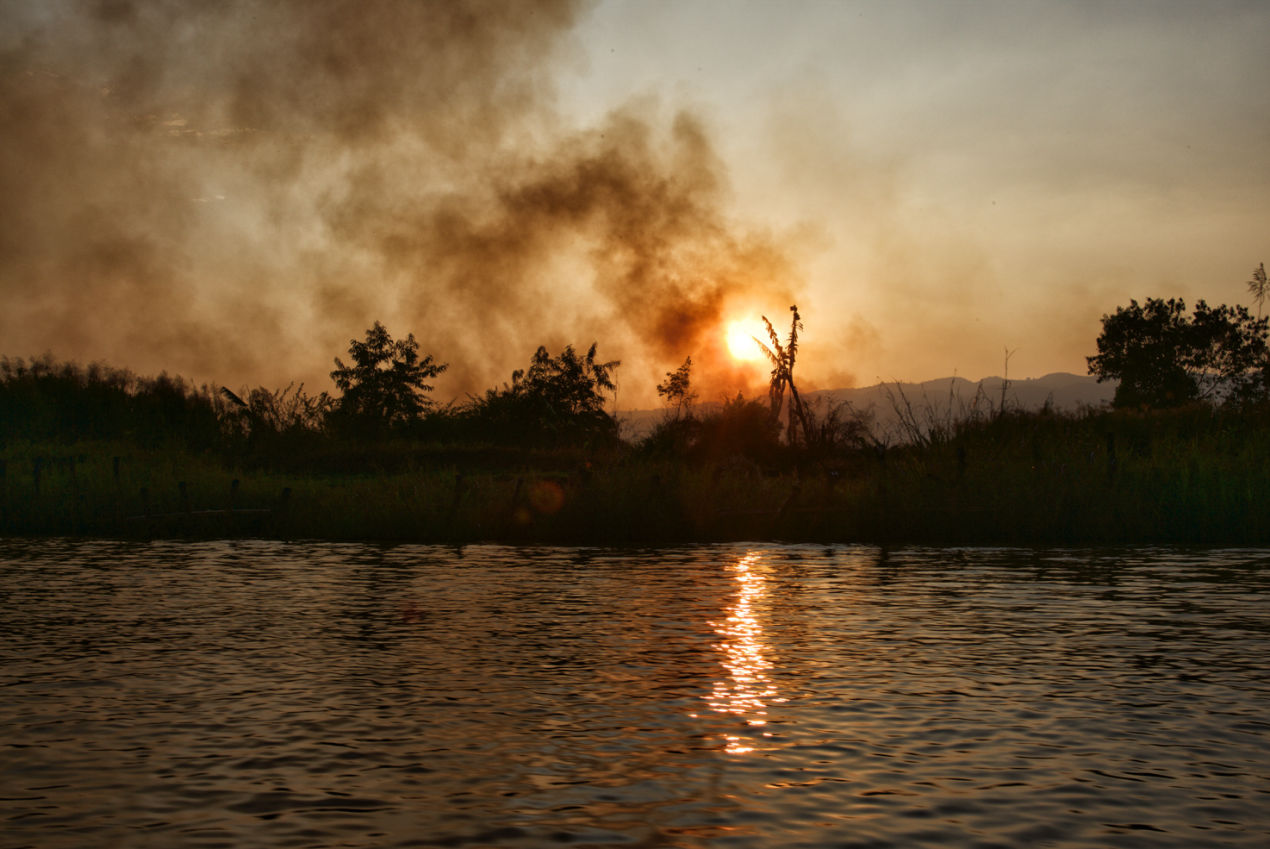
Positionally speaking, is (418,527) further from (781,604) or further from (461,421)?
(461,421)

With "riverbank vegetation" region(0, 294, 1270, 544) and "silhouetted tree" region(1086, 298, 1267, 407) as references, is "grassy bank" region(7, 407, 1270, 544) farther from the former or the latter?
"silhouetted tree" region(1086, 298, 1267, 407)

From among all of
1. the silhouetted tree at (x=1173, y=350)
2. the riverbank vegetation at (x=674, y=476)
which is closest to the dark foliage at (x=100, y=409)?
the riverbank vegetation at (x=674, y=476)

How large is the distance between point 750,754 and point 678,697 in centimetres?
175

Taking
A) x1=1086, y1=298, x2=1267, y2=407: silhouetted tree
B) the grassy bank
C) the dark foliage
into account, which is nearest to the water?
the grassy bank

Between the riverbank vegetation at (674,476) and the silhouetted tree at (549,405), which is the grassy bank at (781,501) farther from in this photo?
the silhouetted tree at (549,405)

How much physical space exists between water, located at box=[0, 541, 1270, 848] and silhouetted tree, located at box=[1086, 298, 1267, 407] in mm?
56512

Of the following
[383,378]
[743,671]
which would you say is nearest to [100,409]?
[383,378]

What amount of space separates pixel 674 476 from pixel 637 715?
1737cm

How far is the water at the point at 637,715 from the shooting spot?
18.7ft

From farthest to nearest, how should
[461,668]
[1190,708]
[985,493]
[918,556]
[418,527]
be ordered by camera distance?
[418,527] < [985,493] < [918,556] < [461,668] < [1190,708]

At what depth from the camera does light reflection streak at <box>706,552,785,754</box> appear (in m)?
8.10

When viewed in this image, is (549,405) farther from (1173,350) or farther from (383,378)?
(1173,350)

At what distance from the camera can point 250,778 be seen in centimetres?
650

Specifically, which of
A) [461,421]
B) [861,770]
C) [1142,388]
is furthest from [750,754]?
[1142,388]
